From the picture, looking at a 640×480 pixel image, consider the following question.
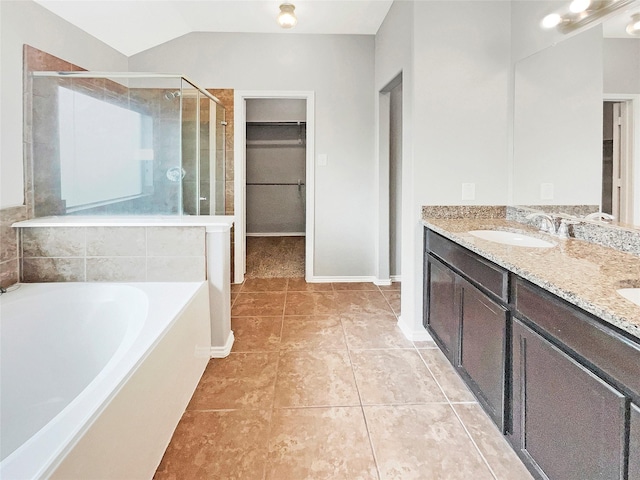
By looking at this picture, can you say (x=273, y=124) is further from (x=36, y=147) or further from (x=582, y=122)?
(x=582, y=122)

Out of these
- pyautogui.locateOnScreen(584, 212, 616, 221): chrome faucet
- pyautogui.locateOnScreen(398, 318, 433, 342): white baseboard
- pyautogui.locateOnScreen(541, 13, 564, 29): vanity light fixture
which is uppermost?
pyautogui.locateOnScreen(541, 13, 564, 29): vanity light fixture

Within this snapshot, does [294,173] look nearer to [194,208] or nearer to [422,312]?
[194,208]

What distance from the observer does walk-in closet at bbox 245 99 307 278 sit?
21.3ft

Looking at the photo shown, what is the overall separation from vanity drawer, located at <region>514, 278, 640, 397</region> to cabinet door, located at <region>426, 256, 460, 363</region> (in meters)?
0.70

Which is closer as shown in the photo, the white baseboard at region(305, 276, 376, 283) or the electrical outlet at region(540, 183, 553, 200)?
the electrical outlet at region(540, 183, 553, 200)

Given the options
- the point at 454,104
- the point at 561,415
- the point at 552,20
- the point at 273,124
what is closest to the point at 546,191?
the point at 454,104

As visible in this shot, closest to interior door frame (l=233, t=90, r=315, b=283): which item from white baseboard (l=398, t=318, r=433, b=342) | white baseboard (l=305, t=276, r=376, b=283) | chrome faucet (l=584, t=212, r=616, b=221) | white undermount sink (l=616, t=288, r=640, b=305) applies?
white baseboard (l=305, t=276, r=376, b=283)

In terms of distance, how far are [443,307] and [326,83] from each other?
8.85ft

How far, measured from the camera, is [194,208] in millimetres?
3006

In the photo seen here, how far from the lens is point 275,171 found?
277 inches

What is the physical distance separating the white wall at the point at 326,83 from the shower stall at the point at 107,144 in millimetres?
1386

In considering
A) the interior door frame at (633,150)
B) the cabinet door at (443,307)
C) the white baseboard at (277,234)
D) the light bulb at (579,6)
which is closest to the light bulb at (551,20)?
the light bulb at (579,6)

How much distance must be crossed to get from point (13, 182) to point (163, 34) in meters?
2.18

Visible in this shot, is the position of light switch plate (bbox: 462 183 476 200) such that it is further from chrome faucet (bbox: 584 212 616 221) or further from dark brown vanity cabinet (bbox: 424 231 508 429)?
chrome faucet (bbox: 584 212 616 221)
